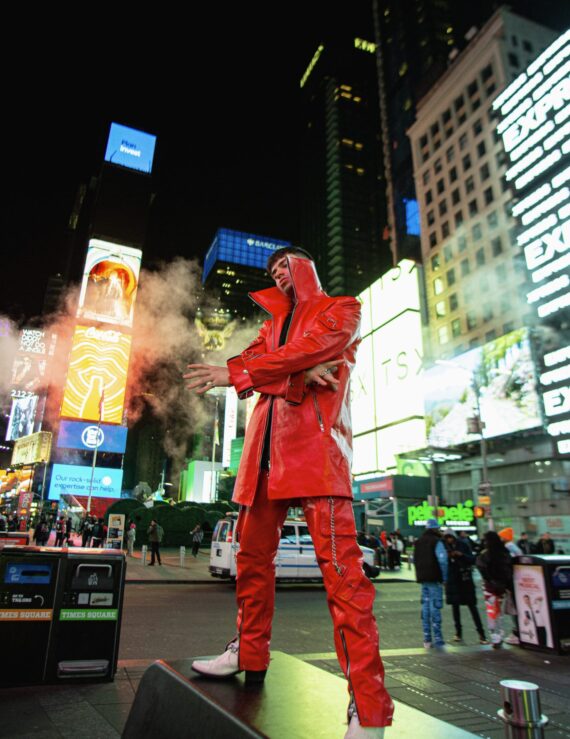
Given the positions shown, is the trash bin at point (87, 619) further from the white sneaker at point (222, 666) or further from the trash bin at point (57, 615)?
the white sneaker at point (222, 666)

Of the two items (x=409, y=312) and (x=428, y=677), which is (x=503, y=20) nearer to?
(x=409, y=312)

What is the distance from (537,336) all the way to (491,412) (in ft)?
18.4

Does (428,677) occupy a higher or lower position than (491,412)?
lower

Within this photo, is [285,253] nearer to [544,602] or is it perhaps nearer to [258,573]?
[258,573]

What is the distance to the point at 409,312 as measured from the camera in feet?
135

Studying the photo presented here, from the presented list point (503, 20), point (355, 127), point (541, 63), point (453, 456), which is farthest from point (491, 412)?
point (355, 127)

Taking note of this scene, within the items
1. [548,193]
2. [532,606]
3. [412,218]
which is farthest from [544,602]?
[412,218]

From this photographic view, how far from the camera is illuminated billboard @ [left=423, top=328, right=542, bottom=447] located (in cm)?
3044

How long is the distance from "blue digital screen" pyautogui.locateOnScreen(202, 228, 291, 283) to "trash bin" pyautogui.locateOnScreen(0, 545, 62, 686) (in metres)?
A: 145

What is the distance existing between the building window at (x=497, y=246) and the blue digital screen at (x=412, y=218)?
2340 centimetres

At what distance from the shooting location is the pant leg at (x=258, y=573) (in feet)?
8.27

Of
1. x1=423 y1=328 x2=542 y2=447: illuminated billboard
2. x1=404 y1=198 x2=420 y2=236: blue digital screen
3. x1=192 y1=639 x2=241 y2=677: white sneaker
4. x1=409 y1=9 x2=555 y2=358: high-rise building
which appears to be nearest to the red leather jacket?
x1=192 y1=639 x2=241 y2=677: white sneaker

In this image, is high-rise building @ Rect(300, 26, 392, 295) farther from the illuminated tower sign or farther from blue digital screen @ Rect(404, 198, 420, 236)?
the illuminated tower sign

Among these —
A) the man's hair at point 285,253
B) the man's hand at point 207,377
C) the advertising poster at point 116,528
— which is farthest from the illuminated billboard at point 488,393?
the man's hand at point 207,377
